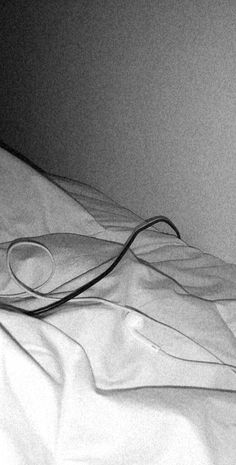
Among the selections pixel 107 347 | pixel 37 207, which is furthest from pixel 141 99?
pixel 107 347

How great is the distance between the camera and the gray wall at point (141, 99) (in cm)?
79

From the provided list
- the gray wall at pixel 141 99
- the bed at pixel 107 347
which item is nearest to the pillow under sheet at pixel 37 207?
the bed at pixel 107 347

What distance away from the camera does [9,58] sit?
4.75 ft

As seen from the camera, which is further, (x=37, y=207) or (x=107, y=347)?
(x=37, y=207)

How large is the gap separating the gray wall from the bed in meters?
0.17

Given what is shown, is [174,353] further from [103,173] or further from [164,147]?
[103,173]

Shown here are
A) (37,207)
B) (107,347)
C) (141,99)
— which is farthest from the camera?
(141,99)

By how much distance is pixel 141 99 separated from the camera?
96 centimetres

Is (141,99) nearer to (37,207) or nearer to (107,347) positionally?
(37,207)

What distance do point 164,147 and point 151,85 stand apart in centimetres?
15

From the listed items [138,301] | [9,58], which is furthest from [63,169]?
[138,301]

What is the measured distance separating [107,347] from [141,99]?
67 centimetres

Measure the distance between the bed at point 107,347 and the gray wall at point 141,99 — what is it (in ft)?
0.57

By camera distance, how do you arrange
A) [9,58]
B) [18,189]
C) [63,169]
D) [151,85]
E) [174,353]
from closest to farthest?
[174,353] < [18,189] < [151,85] < [63,169] < [9,58]
